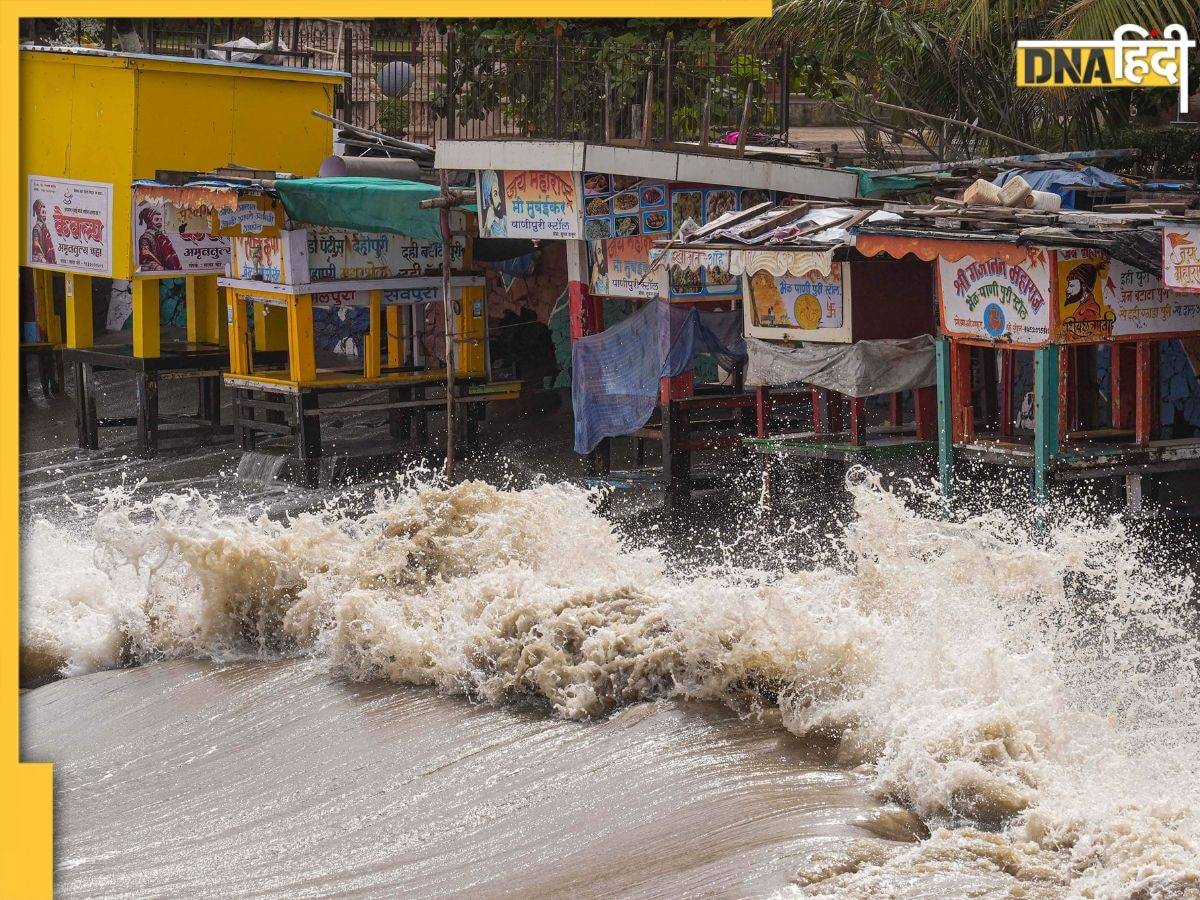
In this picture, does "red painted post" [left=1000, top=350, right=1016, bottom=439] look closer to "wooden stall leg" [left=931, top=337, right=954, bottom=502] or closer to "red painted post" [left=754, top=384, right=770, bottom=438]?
"wooden stall leg" [left=931, top=337, right=954, bottom=502]

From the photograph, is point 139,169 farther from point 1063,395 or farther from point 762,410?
point 1063,395

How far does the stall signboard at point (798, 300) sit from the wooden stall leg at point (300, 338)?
4.63 meters

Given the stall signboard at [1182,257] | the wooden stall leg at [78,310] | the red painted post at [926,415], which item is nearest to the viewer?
the stall signboard at [1182,257]

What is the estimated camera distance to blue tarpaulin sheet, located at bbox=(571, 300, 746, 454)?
1387cm

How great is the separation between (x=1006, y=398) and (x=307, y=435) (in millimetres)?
6622

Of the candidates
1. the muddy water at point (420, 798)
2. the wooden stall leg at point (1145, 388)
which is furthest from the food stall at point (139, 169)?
the wooden stall leg at point (1145, 388)

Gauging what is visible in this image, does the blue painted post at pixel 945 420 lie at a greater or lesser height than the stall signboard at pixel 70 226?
lesser

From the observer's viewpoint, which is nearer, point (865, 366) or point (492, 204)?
point (865, 366)

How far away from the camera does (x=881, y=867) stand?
729 centimetres

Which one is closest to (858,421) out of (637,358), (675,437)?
(675,437)

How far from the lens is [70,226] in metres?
17.6

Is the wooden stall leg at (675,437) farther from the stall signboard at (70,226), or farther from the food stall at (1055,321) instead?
the stall signboard at (70,226)

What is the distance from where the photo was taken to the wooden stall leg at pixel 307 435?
15727 mm

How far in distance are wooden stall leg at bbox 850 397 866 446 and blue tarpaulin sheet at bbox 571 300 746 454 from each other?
6.08 ft
